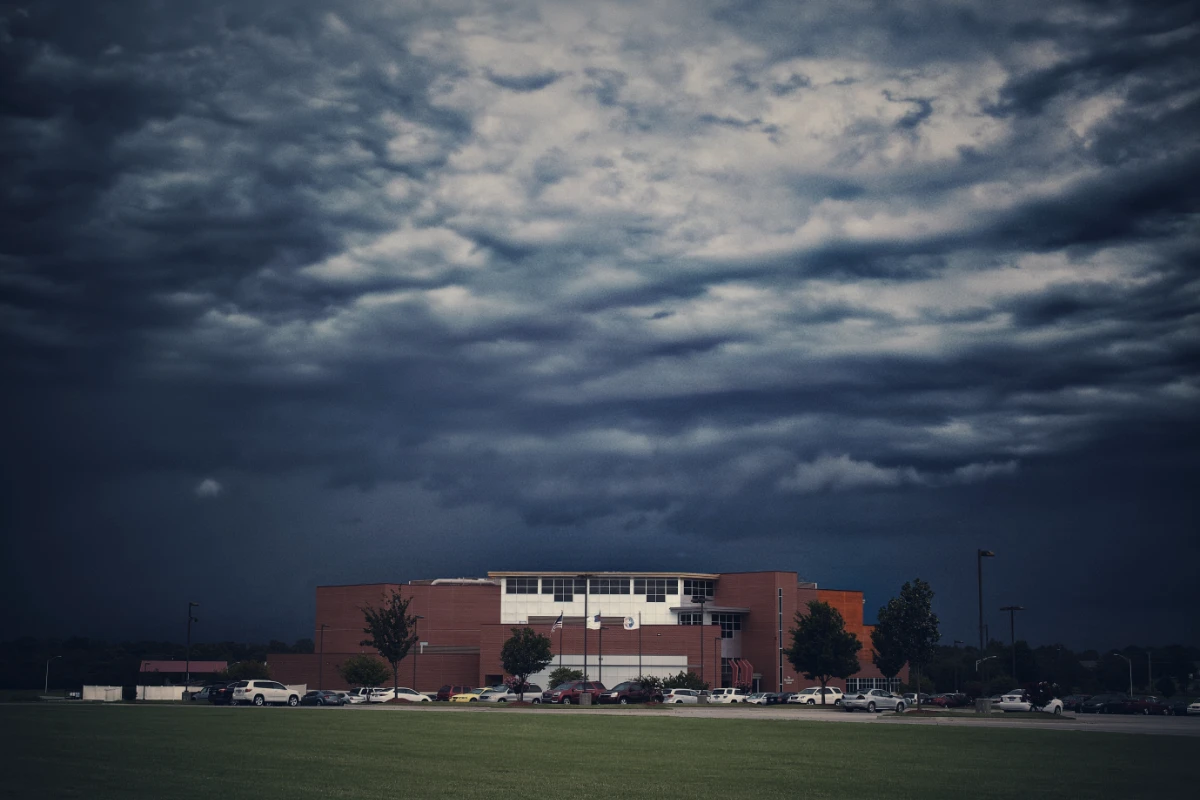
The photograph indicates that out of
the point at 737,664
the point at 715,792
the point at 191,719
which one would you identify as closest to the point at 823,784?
the point at 715,792

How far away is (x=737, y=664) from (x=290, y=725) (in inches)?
3617

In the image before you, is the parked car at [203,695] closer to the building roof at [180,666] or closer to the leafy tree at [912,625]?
the leafy tree at [912,625]

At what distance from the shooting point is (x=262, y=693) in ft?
248

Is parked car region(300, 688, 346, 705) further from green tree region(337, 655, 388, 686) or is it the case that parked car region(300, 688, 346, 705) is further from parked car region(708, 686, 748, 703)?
parked car region(708, 686, 748, 703)

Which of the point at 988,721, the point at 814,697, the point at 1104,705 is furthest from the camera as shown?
the point at 814,697

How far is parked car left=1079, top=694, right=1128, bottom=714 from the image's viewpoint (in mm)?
83375

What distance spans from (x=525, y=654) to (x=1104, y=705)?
4838 centimetres

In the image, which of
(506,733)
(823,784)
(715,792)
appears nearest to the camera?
(715,792)

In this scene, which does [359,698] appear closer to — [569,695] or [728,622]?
[569,695]

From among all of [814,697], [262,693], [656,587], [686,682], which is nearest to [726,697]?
[814,697]

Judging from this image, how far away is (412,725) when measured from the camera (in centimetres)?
4238

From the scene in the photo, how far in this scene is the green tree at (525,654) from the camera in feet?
334

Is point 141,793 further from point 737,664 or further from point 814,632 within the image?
point 737,664

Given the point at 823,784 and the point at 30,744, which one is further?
the point at 30,744
